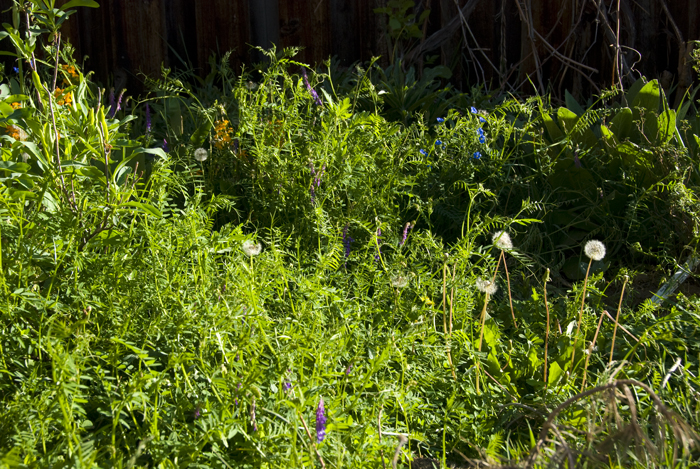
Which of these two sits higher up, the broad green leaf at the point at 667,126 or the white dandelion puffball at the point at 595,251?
the broad green leaf at the point at 667,126

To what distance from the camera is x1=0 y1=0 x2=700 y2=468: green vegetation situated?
1181 millimetres

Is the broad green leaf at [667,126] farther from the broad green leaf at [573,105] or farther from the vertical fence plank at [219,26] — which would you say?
the vertical fence plank at [219,26]

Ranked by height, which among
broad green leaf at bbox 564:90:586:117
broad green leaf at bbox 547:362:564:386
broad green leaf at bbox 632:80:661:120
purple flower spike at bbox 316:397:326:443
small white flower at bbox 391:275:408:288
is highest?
broad green leaf at bbox 632:80:661:120

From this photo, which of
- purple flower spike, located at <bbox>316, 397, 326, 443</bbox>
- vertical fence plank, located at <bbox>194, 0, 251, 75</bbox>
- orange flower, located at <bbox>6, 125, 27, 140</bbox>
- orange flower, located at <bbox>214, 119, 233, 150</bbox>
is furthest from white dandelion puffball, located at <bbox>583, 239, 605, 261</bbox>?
vertical fence plank, located at <bbox>194, 0, 251, 75</bbox>

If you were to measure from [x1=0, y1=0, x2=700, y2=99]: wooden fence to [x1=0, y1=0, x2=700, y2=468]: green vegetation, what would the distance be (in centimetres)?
129

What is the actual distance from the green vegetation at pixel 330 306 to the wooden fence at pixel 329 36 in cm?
129

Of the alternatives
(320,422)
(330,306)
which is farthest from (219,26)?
(320,422)

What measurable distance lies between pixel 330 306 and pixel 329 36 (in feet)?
9.55

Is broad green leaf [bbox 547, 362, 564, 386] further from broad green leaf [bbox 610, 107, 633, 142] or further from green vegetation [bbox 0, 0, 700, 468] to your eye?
broad green leaf [bbox 610, 107, 633, 142]

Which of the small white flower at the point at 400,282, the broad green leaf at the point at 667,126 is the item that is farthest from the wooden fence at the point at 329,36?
the small white flower at the point at 400,282

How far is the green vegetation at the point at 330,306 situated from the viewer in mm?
1181

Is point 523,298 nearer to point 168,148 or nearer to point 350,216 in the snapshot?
point 350,216

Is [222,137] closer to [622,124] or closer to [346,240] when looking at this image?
[346,240]

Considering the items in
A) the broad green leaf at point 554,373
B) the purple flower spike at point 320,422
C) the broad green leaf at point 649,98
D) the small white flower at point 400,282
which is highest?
the broad green leaf at point 649,98
